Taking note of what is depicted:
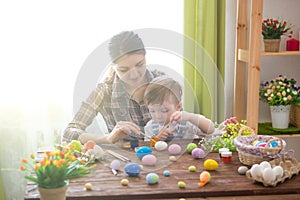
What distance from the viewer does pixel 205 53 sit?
8.48ft

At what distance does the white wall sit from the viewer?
8.72ft

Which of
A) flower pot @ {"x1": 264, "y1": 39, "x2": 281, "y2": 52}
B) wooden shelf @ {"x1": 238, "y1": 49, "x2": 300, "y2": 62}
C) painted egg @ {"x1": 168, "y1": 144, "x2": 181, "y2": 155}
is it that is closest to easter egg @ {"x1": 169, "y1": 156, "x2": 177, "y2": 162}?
painted egg @ {"x1": 168, "y1": 144, "x2": 181, "y2": 155}

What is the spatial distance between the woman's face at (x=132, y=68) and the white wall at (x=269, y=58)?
0.93 metres

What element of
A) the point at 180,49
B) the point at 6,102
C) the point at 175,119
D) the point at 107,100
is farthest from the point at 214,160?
the point at 6,102

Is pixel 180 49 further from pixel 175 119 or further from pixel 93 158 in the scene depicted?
pixel 93 158

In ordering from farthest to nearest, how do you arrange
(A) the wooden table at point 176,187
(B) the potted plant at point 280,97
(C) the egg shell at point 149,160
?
(B) the potted plant at point 280,97 < (C) the egg shell at point 149,160 < (A) the wooden table at point 176,187

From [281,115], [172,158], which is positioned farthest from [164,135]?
[281,115]

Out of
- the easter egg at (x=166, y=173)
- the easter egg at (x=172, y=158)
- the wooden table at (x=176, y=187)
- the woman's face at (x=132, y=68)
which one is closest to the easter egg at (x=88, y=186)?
the wooden table at (x=176, y=187)

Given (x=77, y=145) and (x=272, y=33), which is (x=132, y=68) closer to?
(x=77, y=145)

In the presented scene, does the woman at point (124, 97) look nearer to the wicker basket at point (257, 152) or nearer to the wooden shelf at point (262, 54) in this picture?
the wicker basket at point (257, 152)

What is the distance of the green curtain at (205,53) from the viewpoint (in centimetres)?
254

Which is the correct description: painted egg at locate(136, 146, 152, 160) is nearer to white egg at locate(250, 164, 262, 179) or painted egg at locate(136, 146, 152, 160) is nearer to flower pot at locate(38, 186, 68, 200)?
white egg at locate(250, 164, 262, 179)

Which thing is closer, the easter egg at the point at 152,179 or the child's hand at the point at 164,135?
the easter egg at the point at 152,179

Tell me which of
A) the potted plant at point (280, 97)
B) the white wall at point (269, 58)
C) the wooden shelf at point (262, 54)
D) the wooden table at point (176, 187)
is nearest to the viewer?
the wooden table at point (176, 187)
